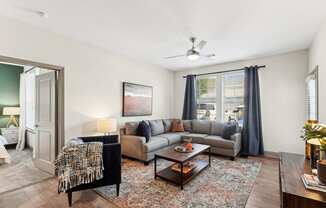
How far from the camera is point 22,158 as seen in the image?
4055 millimetres

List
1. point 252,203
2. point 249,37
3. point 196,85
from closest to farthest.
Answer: point 252,203 < point 249,37 < point 196,85

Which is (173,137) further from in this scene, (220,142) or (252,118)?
(252,118)

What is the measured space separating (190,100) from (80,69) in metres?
3.53

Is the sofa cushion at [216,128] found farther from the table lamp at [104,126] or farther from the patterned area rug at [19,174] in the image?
the patterned area rug at [19,174]

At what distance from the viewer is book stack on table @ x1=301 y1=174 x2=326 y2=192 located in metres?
1.37

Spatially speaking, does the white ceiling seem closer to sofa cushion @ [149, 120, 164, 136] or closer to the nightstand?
sofa cushion @ [149, 120, 164, 136]

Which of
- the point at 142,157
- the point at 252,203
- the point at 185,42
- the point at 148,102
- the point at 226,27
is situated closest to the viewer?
the point at 252,203

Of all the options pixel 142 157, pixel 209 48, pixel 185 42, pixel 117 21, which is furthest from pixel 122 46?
pixel 142 157

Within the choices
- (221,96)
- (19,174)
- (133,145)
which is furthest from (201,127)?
(19,174)

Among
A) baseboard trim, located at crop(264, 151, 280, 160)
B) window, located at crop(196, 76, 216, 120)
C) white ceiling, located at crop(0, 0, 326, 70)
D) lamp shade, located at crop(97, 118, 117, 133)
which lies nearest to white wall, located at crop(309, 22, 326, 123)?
white ceiling, located at crop(0, 0, 326, 70)

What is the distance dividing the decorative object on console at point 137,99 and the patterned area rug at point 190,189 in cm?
164

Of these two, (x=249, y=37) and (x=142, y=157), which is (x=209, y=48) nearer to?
(x=249, y=37)

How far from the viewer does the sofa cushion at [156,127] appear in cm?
459

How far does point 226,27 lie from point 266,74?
2.43 meters
